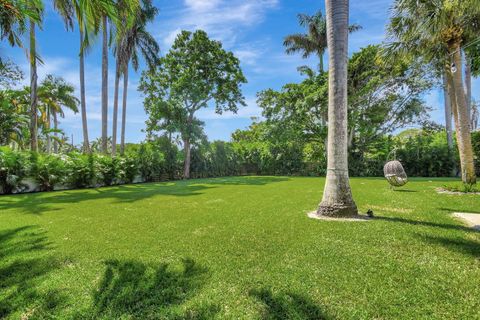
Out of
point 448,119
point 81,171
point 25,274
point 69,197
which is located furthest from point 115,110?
point 448,119

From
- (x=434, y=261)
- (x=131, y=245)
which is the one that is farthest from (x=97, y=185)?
(x=434, y=261)

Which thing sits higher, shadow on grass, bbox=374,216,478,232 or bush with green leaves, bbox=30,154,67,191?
bush with green leaves, bbox=30,154,67,191

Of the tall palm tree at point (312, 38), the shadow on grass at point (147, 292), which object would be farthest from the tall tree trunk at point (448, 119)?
the shadow on grass at point (147, 292)

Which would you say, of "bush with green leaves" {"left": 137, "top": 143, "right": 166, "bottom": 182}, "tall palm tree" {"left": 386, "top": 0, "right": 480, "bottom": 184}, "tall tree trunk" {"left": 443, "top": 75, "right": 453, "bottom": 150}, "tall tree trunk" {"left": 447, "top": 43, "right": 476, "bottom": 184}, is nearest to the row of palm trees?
"bush with green leaves" {"left": 137, "top": 143, "right": 166, "bottom": 182}

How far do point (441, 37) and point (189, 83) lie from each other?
1496 cm

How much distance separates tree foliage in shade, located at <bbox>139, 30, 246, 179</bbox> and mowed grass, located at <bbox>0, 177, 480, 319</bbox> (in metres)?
14.5

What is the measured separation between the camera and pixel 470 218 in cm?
523

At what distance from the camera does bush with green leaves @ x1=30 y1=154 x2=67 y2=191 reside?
37.6 feet

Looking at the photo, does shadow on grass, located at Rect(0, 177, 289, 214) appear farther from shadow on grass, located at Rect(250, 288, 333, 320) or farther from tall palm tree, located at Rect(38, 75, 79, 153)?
tall palm tree, located at Rect(38, 75, 79, 153)

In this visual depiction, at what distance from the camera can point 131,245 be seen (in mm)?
3932

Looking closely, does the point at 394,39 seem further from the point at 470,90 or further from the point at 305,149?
the point at 305,149

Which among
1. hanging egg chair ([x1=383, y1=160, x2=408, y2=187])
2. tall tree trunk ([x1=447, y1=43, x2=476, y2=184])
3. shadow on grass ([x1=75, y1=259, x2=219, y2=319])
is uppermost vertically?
tall tree trunk ([x1=447, y1=43, x2=476, y2=184])

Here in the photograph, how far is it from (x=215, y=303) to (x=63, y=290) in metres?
1.61

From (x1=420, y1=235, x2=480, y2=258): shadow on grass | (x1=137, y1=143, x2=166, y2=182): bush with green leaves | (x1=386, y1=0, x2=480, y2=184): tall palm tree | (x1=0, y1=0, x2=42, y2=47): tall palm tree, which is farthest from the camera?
(x1=137, y1=143, x2=166, y2=182): bush with green leaves
